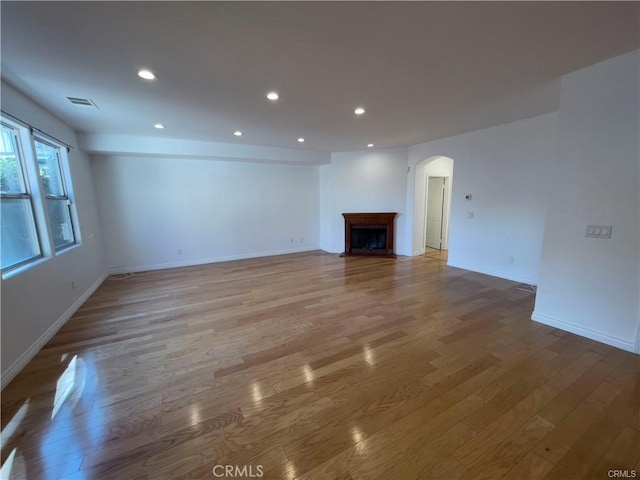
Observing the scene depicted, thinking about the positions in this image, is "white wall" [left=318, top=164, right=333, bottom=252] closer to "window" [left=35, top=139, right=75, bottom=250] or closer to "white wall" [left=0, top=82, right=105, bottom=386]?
"white wall" [left=0, top=82, right=105, bottom=386]

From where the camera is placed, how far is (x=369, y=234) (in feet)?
21.6

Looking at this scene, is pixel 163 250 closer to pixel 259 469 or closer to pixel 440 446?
pixel 259 469

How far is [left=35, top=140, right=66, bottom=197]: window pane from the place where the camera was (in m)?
3.19

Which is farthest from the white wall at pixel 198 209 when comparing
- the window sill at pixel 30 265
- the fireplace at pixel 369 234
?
the window sill at pixel 30 265

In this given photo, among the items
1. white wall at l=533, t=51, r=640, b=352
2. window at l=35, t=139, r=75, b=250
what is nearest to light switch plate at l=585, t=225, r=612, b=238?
white wall at l=533, t=51, r=640, b=352

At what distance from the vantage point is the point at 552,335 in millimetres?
2619

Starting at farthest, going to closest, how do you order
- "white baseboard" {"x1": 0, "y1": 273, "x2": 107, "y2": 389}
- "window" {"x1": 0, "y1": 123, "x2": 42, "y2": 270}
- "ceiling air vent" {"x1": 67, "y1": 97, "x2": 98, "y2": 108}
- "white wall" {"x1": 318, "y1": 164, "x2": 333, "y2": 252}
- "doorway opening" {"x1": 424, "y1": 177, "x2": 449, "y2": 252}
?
"doorway opening" {"x1": 424, "y1": 177, "x2": 449, "y2": 252} → "white wall" {"x1": 318, "y1": 164, "x2": 333, "y2": 252} → "ceiling air vent" {"x1": 67, "y1": 97, "x2": 98, "y2": 108} → "window" {"x1": 0, "y1": 123, "x2": 42, "y2": 270} → "white baseboard" {"x1": 0, "y1": 273, "x2": 107, "y2": 389}

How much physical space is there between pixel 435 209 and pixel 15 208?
7.74m

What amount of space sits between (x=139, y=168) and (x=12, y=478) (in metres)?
5.01

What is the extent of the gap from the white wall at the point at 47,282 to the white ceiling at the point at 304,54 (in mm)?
268

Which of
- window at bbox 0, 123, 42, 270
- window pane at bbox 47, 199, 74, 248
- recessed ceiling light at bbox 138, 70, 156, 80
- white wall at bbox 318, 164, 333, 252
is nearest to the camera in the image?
recessed ceiling light at bbox 138, 70, 156, 80

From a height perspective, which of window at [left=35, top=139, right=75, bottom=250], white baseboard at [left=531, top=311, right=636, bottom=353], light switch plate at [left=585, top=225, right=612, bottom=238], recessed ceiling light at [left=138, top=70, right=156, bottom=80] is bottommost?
white baseboard at [left=531, top=311, right=636, bottom=353]


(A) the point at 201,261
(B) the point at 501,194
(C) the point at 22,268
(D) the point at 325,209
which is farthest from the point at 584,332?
(A) the point at 201,261

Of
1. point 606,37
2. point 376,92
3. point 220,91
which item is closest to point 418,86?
point 376,92
